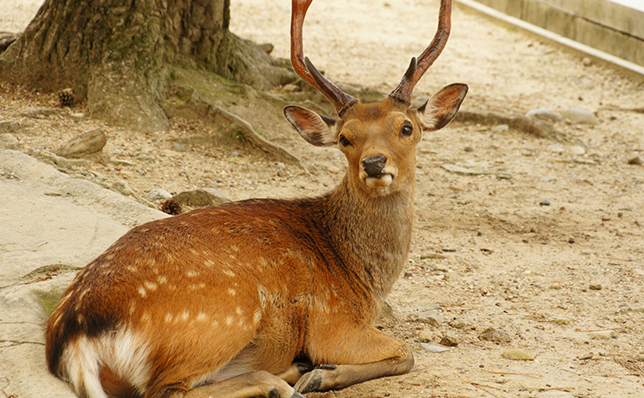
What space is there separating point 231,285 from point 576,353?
2330 millimetres

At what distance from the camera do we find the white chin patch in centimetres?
410

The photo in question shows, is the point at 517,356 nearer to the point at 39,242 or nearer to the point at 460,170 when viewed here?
the point at 39,242

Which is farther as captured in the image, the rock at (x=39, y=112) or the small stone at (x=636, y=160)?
the small stone at (x=636, y=160)

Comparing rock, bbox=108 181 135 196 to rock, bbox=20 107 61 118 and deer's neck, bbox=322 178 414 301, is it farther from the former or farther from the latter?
deer's neck, bbox=322 178 414 301

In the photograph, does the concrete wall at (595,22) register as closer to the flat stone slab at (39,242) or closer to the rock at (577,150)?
the rock at (577,150)

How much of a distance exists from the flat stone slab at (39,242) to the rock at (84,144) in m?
0.76

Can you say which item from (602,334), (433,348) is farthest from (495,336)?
(602,334)

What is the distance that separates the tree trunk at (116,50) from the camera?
763cm

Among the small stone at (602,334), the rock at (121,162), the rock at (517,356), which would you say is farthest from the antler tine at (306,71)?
the rock at (121,162)

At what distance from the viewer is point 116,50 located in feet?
25.2

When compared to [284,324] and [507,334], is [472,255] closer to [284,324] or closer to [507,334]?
[507,334]

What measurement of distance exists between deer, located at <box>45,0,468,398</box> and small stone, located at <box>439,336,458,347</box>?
20.9 inches

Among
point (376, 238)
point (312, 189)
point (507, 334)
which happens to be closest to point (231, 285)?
point (376, 238)

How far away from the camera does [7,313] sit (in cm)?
372
